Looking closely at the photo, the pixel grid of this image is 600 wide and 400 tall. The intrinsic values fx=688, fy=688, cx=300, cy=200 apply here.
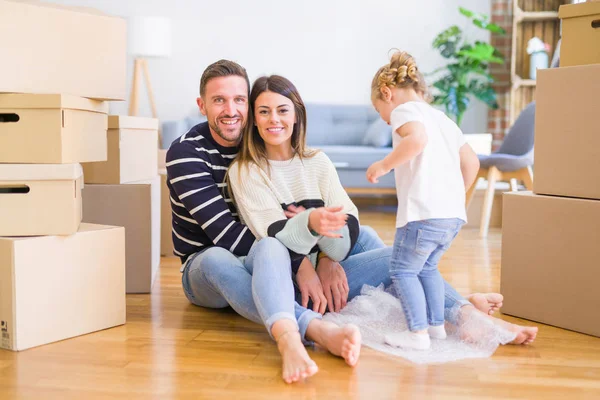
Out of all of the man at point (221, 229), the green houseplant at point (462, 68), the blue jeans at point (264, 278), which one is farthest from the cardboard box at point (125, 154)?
the green houseplant at point (462, 68)

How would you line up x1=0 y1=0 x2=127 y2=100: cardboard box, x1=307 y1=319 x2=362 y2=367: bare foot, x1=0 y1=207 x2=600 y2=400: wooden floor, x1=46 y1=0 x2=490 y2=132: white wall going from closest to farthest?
x1=0 y1=207 x2=600 y2=400: wooden floor < x1=307 y1=319 x2=362 y2=367: bare foot < x1=0 y1=0 x2=127 y2=100: cardboard box < x1=46 y1=0 x2=490 y2=132: white wall

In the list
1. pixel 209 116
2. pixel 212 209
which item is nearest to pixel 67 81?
pixel 209 116

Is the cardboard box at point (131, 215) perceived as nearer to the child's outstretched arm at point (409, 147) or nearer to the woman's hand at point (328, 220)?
the woman's hand at point (328, 220)

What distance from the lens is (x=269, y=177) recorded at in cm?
179

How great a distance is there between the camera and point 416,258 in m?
1.58

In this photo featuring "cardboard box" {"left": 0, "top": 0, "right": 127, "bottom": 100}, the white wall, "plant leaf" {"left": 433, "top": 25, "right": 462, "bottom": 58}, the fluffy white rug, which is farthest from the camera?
the white wall

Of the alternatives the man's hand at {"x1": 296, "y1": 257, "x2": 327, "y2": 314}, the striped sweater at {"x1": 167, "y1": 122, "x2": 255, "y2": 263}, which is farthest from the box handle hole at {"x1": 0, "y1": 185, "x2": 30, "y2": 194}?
the man's hand at {"x1": 296, "y1": 257, "x2": 327, "y2": 314}

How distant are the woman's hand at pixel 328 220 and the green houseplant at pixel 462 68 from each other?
3.62m

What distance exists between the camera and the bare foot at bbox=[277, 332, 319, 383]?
1347mm

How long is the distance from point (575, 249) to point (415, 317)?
1.66 feet

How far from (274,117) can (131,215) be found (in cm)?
68

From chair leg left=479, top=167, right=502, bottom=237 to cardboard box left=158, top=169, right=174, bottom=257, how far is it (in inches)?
66.5

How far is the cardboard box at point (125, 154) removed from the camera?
219 cm

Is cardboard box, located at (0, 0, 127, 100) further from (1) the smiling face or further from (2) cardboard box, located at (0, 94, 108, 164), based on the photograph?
(1) the smiling face
